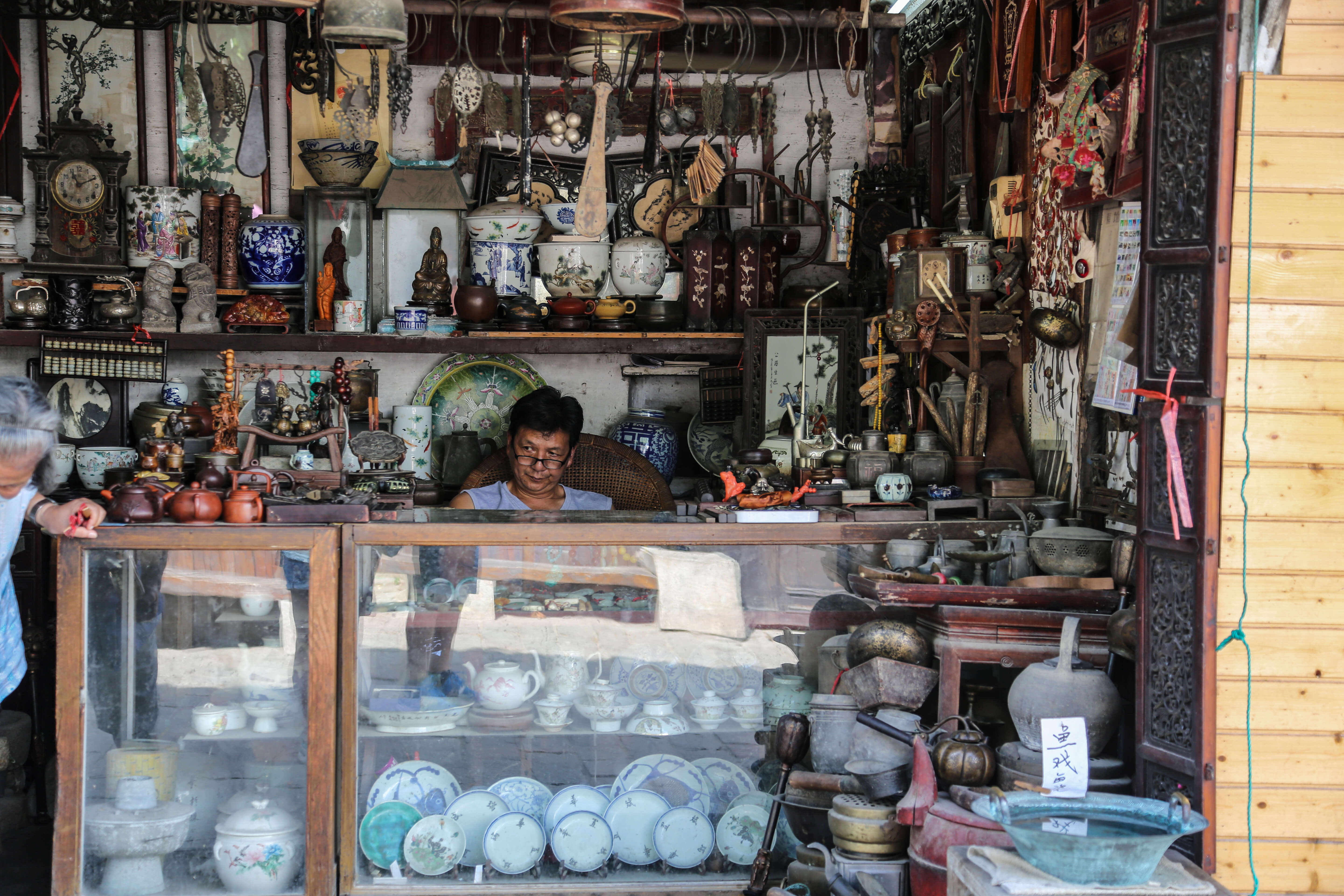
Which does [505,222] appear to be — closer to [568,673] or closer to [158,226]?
[158,226]

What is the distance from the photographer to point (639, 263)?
16.8 ft

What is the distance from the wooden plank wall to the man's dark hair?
2523 millimetres

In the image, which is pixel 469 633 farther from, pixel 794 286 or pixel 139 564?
pixel 794 286

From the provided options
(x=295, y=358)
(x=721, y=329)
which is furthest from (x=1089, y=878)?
(x=295, y=358)

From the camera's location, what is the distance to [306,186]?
525 centimetres

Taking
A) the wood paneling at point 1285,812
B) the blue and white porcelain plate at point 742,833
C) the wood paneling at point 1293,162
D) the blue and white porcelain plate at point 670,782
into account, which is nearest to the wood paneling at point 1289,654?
the wood paneling at point 1285,812

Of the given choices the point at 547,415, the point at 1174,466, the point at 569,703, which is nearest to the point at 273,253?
the point at 547,415

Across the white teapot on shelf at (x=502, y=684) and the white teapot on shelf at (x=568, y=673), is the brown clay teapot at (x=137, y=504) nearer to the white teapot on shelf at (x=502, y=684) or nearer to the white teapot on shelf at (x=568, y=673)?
the white teapot on shelf at (x=502, y=684)

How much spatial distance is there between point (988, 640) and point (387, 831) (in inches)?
64.6

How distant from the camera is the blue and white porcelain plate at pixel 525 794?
3.46 m

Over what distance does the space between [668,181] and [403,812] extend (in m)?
3.00

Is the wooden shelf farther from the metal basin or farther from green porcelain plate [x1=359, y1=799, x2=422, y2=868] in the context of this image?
the metal basin

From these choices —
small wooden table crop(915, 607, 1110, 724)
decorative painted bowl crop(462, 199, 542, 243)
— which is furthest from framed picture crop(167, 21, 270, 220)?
small wooden table crop(915, 607, 1110, 724)

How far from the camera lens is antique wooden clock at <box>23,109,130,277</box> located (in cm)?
505
